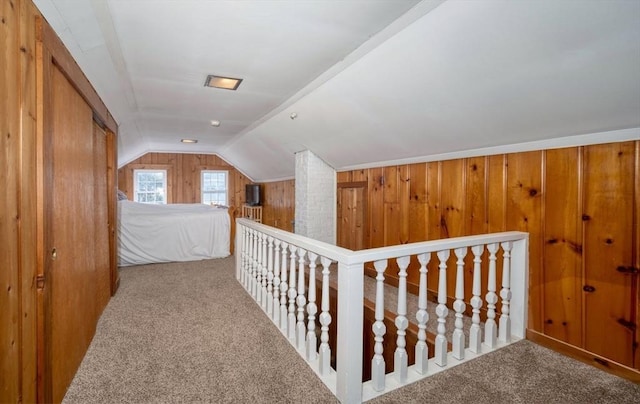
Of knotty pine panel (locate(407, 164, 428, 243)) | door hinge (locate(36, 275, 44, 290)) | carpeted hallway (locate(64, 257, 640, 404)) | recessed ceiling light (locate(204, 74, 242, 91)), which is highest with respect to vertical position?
recessed ceiling light (locate(204, 74, 242, 91))

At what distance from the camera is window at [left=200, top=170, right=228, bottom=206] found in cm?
792

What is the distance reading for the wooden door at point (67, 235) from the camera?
138 centimetres

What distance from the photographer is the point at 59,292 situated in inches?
60.7

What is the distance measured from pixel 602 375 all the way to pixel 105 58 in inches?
148

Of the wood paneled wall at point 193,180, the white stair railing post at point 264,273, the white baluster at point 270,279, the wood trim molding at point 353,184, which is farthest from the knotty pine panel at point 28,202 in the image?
the wood paneled wall at point 193,180

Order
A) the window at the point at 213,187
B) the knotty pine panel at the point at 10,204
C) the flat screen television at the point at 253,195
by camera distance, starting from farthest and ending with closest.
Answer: the window at the point at 213,187 → the flat screen television at the point at 253,195 → the knotty pine panel at the point at 10,204

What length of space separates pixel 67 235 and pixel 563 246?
3016mm

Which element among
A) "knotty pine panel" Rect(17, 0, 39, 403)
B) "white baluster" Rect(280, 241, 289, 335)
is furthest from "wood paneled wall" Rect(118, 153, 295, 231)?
"knotty pine panel" Rect(17, 0, 39, 403)

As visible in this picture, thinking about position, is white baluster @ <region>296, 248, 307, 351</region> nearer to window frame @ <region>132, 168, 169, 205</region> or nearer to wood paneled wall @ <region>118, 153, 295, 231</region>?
wood paneled wall @ <region>118, 153, 295, 231</region>

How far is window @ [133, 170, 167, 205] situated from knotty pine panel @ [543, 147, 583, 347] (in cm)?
763

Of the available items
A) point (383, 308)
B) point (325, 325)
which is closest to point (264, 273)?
point (325, 325)

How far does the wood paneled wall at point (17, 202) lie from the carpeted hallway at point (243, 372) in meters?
0.60

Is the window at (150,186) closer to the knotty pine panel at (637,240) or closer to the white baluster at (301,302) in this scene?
the white baluster at (301,302)

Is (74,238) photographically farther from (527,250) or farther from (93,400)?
(527,250)
